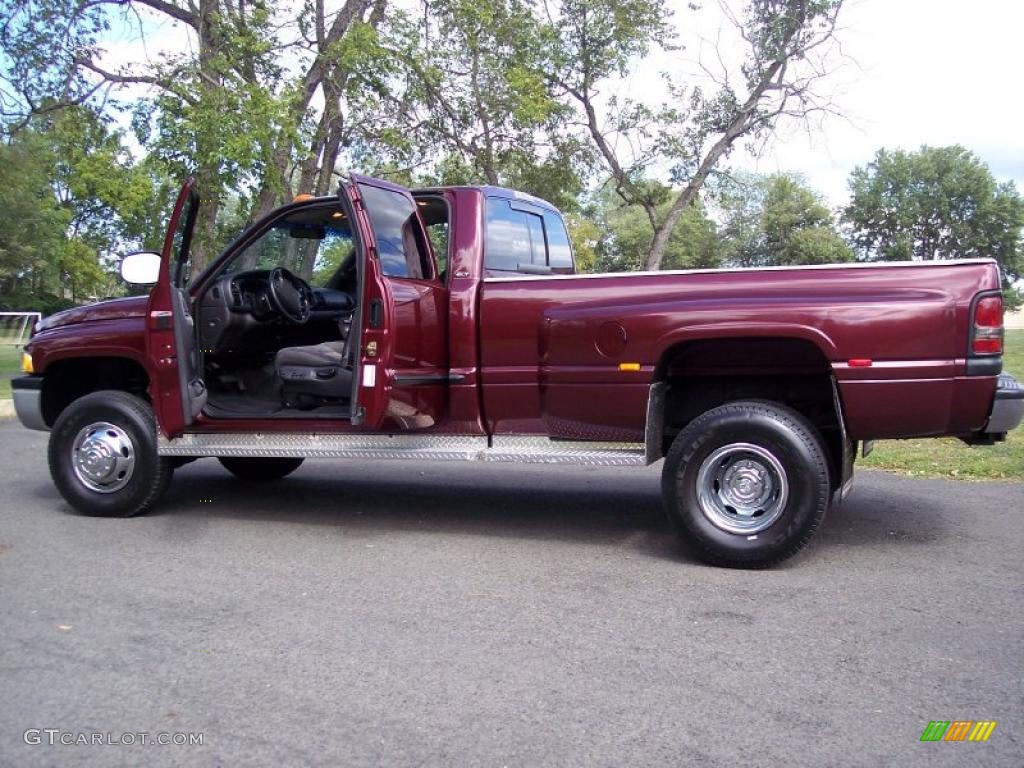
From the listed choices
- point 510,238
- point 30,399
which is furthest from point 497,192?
point 30,399

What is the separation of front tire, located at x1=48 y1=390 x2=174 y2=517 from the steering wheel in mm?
1145

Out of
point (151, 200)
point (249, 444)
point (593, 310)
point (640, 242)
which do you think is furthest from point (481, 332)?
point (640, 242)

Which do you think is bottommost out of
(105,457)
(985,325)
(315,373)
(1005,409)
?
(105,457)

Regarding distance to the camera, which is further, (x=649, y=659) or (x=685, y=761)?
(x=649, y=659)

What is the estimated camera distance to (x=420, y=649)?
3.88 metres

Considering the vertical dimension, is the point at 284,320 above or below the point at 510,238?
below

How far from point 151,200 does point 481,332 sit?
12553 millimetres

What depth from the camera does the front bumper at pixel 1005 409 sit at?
4.75 m

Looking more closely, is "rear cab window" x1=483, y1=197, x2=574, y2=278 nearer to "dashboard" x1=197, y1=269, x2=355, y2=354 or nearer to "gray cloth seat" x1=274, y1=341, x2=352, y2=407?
"gray cloth seat" x1=274, y1=341, x2=352, y2=407

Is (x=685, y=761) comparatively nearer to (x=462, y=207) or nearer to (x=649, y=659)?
(x=649, y=659)

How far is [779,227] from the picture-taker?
1967 inches

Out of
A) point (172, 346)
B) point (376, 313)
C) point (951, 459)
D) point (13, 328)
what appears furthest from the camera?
point (13, 328)

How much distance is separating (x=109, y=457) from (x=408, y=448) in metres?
2.20

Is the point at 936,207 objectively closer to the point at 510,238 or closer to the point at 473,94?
the point at 473,94
